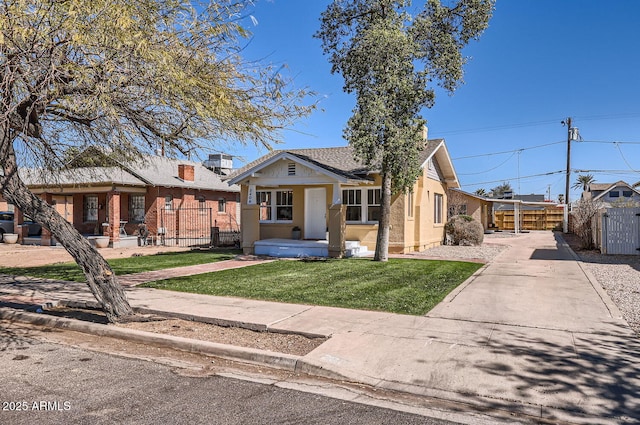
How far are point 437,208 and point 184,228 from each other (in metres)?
13.5

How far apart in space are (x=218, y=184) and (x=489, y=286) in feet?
66.6

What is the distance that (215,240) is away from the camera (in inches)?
853

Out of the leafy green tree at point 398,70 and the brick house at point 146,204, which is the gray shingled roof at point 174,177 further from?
the leafy green tree at point 398,70

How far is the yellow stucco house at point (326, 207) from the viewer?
16.7 meters

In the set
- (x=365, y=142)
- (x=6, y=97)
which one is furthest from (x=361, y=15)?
(x=6, y=97)

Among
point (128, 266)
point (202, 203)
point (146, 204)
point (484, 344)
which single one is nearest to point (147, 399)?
point (484, 344)

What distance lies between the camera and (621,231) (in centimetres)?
1681

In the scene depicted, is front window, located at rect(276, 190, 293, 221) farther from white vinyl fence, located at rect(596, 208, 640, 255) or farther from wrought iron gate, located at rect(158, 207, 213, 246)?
white vinyl fence, located at rect(596, 208, 640, 255)

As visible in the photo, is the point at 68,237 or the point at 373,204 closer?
the point at 68,237

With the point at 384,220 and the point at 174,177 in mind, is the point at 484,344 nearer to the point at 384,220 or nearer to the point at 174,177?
the point at 384,220

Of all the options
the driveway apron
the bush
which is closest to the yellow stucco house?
the bush

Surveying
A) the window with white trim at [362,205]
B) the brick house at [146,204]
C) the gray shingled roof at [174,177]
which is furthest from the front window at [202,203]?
the window with white trim at [362,205]

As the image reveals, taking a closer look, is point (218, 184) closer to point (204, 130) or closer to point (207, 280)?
point (207, 280)

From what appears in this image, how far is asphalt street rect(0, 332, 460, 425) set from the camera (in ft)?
13.1
